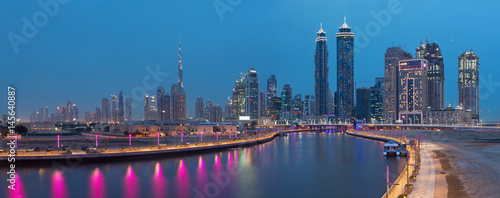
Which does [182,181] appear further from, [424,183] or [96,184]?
[424,183]

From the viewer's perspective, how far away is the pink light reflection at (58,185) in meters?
41.9

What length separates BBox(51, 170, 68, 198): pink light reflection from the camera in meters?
41.9

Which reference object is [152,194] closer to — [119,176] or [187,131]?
[119,176]

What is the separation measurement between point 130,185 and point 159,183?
3.42 m

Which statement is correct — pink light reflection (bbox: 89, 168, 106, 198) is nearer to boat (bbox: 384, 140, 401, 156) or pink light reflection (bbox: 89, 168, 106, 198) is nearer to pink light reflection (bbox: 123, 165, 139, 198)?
pink light reflection (bbox: 123, 165, 139, 198)

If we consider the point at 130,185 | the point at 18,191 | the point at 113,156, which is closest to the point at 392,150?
the point at 113,156

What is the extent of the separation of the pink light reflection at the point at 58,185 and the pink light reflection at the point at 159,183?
939cm

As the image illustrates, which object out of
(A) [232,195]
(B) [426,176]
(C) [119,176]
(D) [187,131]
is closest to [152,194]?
(A) [232,195]

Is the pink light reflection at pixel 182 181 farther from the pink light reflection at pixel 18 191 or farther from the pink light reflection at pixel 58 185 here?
the pink light reflection at pixel 18 191

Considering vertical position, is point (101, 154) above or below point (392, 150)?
above

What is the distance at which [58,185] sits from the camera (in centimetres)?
4612

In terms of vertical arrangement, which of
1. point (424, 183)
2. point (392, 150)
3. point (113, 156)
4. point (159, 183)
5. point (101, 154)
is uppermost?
point (424, 183)

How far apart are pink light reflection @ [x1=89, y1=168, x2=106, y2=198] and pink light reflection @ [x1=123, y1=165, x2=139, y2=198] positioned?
2.39m

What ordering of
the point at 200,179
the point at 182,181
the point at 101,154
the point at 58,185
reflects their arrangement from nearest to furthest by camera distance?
the point at 58,185, the point at 182,181, the point at 200,179, the point at 101,154
